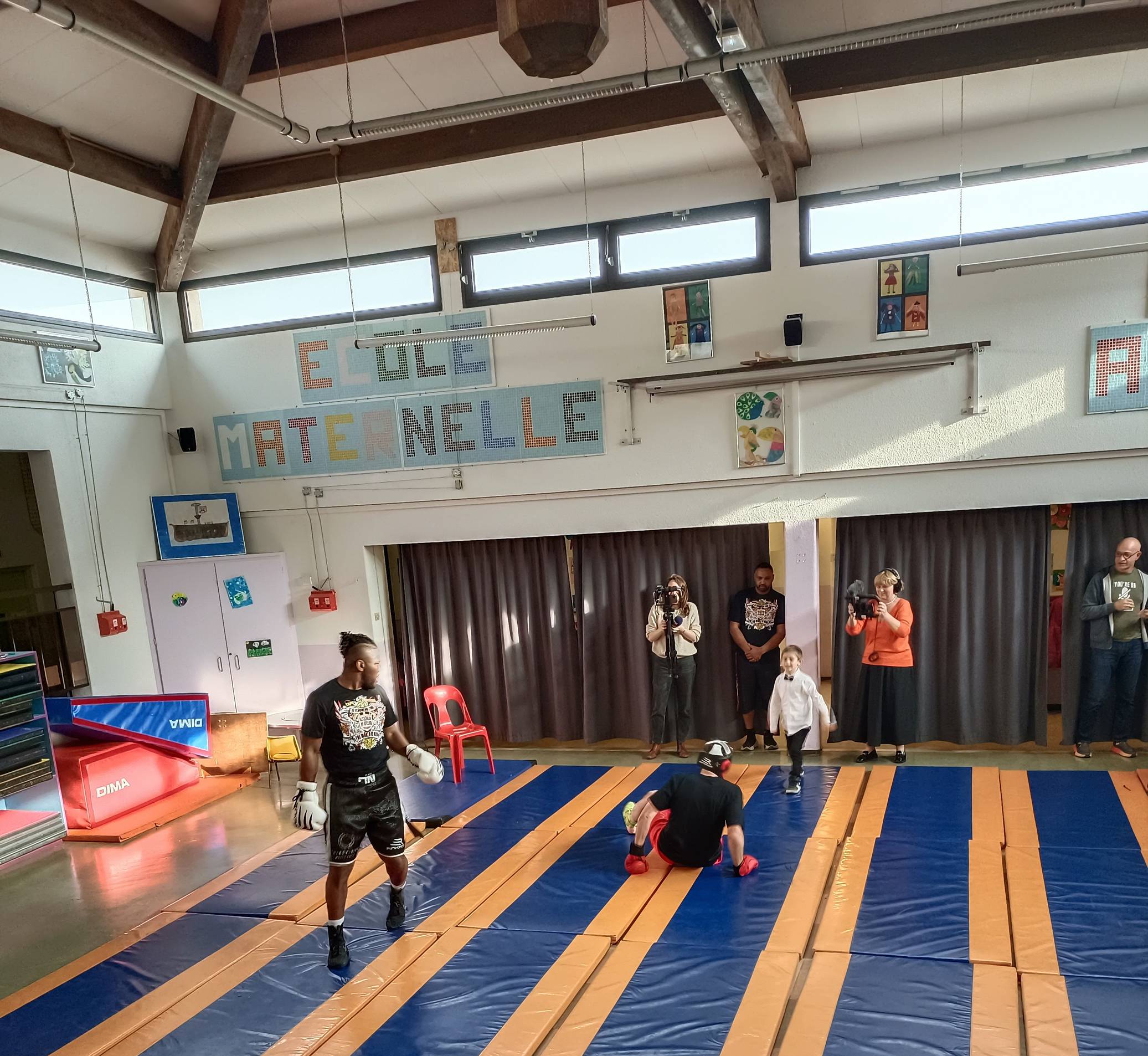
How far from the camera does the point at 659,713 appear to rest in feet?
23.4

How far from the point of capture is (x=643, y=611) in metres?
7.36

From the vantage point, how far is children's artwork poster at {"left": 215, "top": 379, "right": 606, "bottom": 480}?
23.7ft

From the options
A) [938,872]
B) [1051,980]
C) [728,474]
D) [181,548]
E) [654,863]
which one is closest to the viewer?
[1051,980]

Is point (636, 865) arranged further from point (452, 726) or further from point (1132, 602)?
point (1132, 602)

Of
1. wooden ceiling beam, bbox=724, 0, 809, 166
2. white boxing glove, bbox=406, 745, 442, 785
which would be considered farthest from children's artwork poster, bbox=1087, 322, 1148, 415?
white boxing glove, bbox=406, 745, 442, 785

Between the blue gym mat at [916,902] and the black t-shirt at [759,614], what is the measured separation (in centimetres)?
226

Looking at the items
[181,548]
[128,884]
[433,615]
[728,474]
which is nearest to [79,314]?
[181,548]

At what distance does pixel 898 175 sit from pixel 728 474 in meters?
2.72

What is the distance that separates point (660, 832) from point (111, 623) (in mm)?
5202

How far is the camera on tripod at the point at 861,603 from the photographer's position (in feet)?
20.4

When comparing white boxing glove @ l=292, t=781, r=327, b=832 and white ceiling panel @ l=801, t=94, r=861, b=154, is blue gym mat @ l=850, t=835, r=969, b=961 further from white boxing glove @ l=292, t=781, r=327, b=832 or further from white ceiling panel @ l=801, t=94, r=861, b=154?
white ceiling panel @ l=801, t=94, r=861, b=154

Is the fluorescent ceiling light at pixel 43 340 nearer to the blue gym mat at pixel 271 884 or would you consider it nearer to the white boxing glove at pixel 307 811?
the white boxing glove at pixel 307 811

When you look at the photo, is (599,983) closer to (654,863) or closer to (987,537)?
(654,863)

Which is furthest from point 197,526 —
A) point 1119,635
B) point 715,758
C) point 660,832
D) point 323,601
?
point 1119,635
